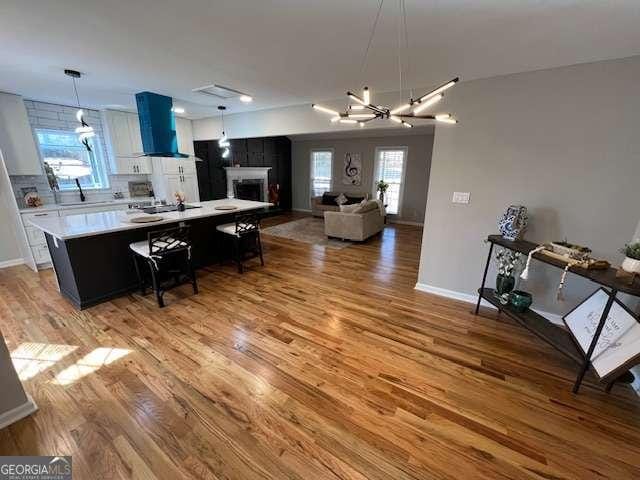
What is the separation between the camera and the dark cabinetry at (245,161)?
6.96m

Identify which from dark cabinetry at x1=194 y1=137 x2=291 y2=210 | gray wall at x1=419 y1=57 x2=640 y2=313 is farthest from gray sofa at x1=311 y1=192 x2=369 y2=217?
gray wall at x1=419 y1=57 x2=640 y2=313

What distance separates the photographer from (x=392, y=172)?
24.7 feet

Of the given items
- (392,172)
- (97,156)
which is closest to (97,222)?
(97,156)

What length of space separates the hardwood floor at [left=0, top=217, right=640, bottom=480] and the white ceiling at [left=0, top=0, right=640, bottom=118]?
8.10 ft

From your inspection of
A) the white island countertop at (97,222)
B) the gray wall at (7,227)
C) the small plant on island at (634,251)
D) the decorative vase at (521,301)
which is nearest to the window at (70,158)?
the gray wall at (7,227)

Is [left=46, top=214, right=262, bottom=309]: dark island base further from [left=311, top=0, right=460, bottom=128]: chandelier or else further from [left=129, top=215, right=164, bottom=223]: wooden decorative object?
[left=311, top=0, right=460, bottom=128]: chandelier

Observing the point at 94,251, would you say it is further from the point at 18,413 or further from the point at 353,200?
the point at 353,200

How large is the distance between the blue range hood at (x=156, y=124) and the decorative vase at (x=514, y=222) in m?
4.22

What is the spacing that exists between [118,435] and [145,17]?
2638mm

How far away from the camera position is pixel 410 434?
1527 millimetres

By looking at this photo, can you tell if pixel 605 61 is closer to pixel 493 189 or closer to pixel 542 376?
pixel 493 189

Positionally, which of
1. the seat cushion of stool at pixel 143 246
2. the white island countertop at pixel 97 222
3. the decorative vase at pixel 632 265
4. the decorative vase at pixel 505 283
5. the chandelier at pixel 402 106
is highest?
the chandelier at pixel 402 106

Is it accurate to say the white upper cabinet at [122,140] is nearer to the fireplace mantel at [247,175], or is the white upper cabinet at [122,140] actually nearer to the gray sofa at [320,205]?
the fireplace mantel at [247,175]

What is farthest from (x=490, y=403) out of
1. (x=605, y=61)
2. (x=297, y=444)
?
(x=605, y=61)
